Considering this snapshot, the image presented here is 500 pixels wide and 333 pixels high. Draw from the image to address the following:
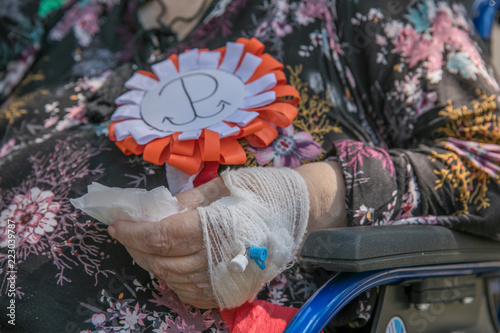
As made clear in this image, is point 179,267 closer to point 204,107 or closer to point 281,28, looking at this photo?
point 204,107

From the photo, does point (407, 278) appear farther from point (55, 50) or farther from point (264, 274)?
point (55, 50)

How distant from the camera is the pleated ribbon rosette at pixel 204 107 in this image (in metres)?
0.79

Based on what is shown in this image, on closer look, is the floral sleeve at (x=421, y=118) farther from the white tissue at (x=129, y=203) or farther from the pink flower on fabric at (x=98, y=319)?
the pink flower on fabric at (x=98, y=319)

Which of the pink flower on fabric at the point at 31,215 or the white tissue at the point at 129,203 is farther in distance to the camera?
the pink flower on fabric at the point at 31,215

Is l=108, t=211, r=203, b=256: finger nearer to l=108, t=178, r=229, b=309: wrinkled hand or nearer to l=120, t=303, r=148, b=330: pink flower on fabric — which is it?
l=108, t=178, r=229, b=309: wrinkled hand

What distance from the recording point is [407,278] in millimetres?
796

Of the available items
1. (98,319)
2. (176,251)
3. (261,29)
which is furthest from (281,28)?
(98,319)

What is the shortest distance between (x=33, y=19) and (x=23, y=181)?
1.82 feet

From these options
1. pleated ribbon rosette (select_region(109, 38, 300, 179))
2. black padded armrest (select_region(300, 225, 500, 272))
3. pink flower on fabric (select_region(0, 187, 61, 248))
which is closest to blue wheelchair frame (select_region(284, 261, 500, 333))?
black padded armrest (select_region(300, 225, 500, 272))

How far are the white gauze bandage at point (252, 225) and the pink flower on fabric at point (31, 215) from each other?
0.97 feet

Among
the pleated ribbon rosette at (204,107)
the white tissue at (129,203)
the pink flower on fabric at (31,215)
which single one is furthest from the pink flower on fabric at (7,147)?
the white tissue at (129,203)

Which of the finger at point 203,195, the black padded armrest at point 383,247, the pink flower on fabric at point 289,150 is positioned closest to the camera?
the black padded armrest at point 383,247

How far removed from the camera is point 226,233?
0.67m

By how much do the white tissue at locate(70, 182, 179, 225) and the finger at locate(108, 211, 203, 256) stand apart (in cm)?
2
